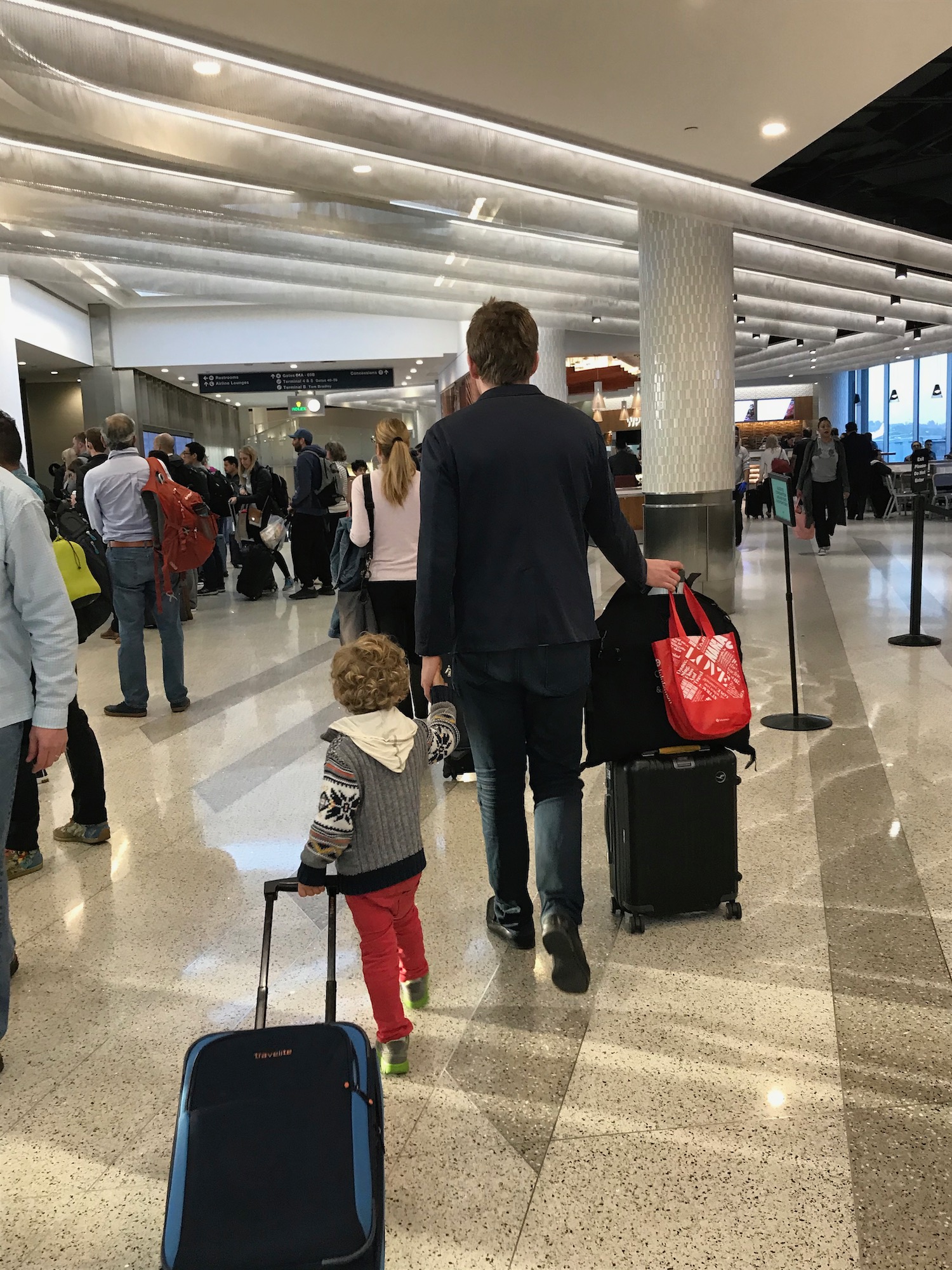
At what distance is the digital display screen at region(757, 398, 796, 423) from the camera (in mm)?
40188

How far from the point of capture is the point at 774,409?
133ft

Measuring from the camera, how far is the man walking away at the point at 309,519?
11.0 m

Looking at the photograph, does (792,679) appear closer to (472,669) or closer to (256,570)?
(472,669)

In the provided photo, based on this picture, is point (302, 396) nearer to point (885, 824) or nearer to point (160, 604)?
point (160, 604)

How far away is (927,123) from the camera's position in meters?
7.16

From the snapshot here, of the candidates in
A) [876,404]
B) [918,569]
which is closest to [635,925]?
[918,569]

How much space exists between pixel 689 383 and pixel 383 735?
7011 mm

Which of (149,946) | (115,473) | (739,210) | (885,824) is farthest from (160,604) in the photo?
(739,210)

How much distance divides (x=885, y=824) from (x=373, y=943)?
2.25 metres

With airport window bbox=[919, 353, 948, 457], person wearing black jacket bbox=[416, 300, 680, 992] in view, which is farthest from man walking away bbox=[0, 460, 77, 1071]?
airport window bbox=[919, 353, 948, 457]

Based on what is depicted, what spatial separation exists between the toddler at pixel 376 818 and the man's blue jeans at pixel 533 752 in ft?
0.97

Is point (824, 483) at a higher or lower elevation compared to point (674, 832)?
higher

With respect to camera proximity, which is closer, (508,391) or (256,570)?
(508,391)

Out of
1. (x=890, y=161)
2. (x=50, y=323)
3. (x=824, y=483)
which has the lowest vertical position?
(x=824, y=483)
